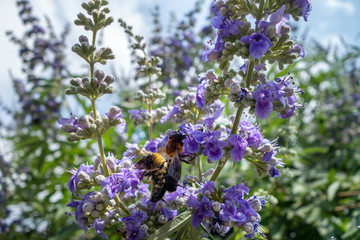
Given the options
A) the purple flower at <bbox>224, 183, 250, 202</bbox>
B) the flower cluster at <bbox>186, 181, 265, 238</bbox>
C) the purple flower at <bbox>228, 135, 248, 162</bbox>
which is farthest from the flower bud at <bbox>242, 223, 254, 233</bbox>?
the purple flower at <bbox>228, 135, 248, 162</bbox>

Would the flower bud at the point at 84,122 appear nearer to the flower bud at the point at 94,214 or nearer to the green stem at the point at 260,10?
the flower bud at the point at 94,214

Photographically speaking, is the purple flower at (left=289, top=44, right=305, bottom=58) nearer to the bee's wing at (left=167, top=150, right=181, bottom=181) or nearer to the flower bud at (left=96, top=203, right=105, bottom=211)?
the bee's wing at (left=167, top=150, right=181, bottom=181)

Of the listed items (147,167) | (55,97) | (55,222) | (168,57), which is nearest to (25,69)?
(55,97)

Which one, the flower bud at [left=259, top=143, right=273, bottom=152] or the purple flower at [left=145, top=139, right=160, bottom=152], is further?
the purple flower at [left=145, top=139, right=160, bottom=152]

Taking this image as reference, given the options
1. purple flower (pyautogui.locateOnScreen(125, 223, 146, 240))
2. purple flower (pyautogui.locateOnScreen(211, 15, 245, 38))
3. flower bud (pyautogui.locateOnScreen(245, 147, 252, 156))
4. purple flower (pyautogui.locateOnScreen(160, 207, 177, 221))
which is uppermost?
purple flower (pyautogui.locateOnScreen(211, 15, 245, 38))

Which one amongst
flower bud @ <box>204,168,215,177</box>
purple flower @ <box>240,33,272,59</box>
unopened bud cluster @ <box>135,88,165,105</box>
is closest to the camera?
purple flower @ <box>240,33,272,59</box>

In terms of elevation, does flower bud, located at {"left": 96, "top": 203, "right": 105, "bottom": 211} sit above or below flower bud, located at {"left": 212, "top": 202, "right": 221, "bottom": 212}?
below

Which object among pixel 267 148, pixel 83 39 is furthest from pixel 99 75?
pixel 267 148
